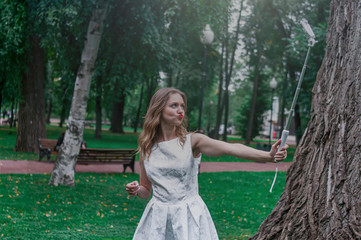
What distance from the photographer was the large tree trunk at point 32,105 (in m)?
16.8

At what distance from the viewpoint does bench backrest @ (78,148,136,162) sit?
12.3 metres

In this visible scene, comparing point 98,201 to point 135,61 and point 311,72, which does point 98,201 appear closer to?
point 135,61

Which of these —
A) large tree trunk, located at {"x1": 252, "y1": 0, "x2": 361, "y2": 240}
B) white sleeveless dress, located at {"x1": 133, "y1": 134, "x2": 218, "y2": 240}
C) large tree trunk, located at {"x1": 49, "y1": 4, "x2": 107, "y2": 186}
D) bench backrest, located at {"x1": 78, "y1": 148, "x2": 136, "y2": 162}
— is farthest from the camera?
bench backrest, located at {"x1": 78, "y1": 148, "x2": 136, "y2": 162}

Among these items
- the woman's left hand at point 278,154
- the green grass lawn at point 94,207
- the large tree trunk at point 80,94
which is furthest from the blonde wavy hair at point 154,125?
the large tree trunk at point 80,94

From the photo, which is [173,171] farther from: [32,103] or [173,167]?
[32,103]

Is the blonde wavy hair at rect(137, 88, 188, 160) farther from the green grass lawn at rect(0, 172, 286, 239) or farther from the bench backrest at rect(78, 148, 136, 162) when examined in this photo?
the bench backrest at rect(78, 148, 136, 162)

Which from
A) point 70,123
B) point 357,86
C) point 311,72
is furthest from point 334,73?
point 311,72

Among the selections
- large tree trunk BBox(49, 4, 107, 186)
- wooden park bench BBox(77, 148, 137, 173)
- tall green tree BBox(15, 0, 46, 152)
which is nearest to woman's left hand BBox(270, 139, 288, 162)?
large tree trunk BBox(49, 4, 107, 186)

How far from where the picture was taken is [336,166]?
318cm

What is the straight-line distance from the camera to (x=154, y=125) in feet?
9.67

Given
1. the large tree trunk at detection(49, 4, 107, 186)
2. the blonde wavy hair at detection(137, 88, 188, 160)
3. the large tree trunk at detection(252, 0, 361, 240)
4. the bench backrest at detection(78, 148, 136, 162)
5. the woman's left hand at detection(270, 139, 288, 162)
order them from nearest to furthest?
the woman's left hand at detection(270, 139, 288, 162), the blonde wavy hair at detection(137, 88, 188, 160), the large tree trunk at detection(252, 0, 361, 240), the large tree trunk at detection(49, 4, 107, 186), the bench backrest at detection(78, 148, 136, 162)

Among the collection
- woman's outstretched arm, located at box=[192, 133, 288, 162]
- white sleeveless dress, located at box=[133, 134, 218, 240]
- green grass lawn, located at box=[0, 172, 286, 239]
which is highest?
woman's outstretched arm, located at box=[192, 133, 288, 162]

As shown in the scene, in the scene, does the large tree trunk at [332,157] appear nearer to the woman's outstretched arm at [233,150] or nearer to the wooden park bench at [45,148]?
the woman's outstretched arm at [233,150]

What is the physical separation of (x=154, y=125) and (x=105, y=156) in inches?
400
